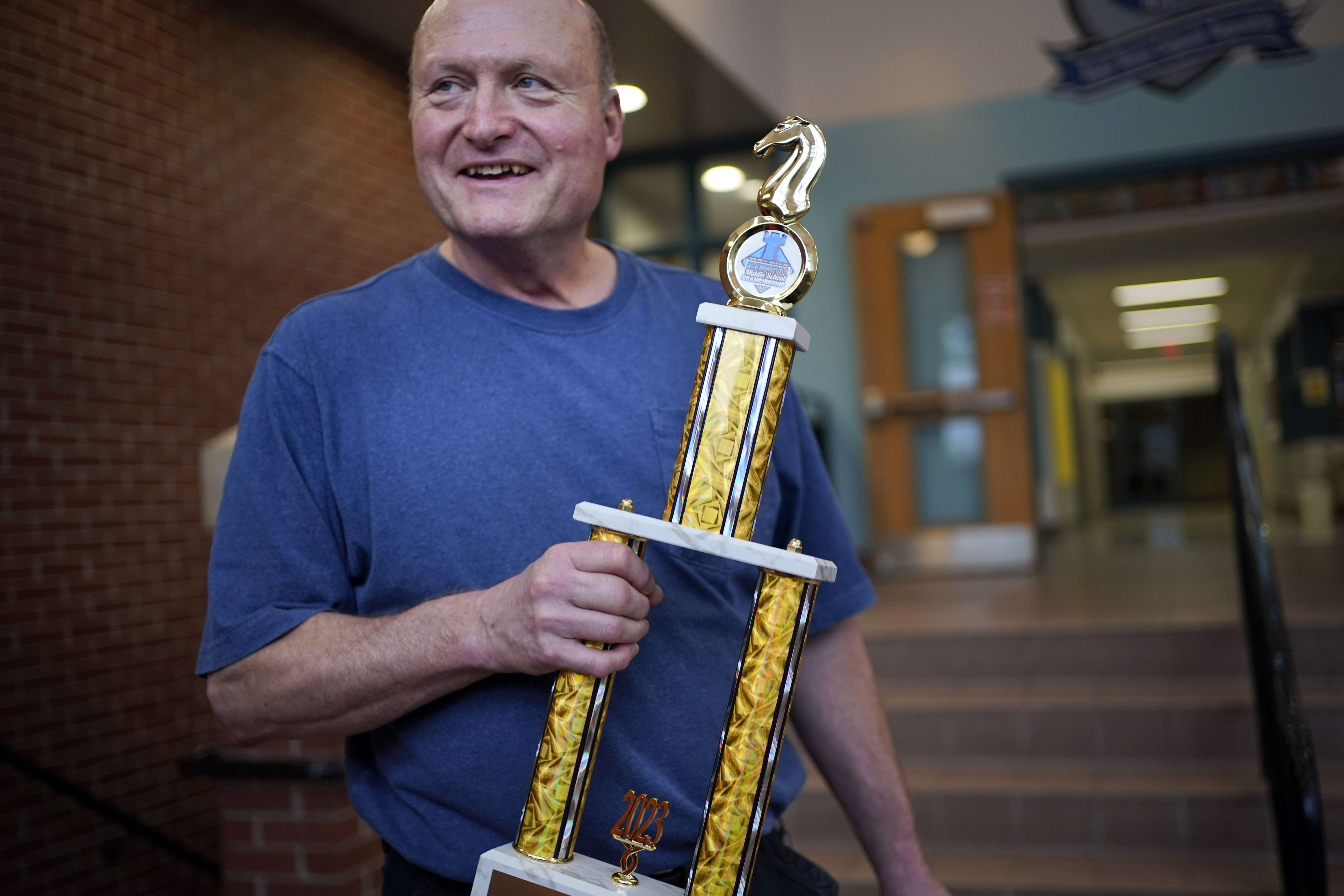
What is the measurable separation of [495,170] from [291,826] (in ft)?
5.68

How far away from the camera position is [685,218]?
6715mm

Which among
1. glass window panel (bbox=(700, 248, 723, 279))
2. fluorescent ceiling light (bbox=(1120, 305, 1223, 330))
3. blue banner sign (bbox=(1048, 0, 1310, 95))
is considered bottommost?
glass window panel (bbox=(700, 248, 723, 279))

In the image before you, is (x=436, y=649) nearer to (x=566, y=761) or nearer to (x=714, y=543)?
(x=566, y=761)

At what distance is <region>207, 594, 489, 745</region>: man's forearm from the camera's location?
856 millimetres

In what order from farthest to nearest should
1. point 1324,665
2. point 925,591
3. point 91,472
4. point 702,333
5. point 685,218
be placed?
point 685,218 → point 925,591 → point 91,472 → point 1324,665 → point 702,333

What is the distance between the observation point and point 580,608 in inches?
30.4

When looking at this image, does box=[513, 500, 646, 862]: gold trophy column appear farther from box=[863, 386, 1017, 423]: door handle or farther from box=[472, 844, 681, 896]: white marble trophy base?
box=[863, 386, 1017, 423]: door handle

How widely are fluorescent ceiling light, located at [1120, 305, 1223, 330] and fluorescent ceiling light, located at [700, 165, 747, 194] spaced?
8.45m

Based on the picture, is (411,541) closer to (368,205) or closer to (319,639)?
(319,639)

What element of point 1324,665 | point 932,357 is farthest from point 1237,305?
point 1324,665

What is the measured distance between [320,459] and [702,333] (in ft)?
1.36

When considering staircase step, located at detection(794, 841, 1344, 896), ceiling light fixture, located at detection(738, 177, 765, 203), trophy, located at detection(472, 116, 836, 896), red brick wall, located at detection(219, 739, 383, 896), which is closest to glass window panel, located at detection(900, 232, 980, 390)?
ceiling light fixture, located at detection(738, 177, 765, 203)

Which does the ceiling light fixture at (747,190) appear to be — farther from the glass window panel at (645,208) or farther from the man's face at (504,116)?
the man's face at (504,116)

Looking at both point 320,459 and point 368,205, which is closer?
point 320,459
